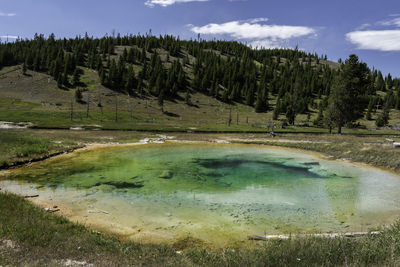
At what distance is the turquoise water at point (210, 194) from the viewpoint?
49.7 ft

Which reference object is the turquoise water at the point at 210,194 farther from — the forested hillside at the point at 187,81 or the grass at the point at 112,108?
the forested hillside at the point at 187,81

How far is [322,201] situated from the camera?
2016 cm

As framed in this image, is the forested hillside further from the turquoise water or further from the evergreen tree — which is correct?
the turquoise water

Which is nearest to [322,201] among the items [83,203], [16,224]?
[83,203]

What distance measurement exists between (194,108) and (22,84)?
8219 centimetres

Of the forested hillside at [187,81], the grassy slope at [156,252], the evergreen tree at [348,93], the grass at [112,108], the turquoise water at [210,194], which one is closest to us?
the grassy slope at [156,252]

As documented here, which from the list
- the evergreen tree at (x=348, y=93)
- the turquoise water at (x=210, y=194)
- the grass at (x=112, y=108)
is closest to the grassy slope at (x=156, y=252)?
the turquoise water at (x=210, y=194)

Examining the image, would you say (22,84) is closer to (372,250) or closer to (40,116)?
(40,116)

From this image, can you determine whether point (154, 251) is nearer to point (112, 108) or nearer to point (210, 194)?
point (210, 194)

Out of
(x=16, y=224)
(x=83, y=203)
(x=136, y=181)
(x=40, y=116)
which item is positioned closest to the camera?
(x=16, y=224)

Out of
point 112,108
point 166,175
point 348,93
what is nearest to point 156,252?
point 166,175

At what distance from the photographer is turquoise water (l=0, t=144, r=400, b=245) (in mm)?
15148

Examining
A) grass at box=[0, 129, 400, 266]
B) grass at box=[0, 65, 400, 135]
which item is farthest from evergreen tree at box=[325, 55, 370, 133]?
grass at box=[0, 129, 400, 266]

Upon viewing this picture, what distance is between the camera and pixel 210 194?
21156 millimetres
